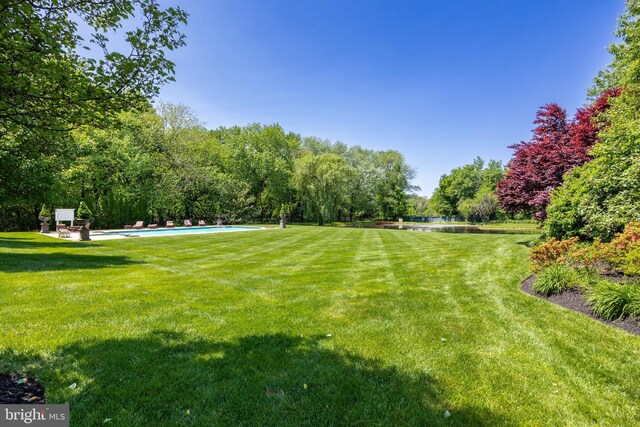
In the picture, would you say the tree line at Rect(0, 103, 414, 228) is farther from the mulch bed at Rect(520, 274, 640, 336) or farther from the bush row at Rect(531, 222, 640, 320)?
the bush row at Rect(531, 222, 640, 320)

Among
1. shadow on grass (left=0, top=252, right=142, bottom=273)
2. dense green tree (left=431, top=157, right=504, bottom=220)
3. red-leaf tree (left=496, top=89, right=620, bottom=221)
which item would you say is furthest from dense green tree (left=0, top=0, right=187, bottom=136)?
dense green tree (left=431, top=157, right=504, bottom=220)

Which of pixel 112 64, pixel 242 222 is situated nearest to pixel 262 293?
pixel 112 64

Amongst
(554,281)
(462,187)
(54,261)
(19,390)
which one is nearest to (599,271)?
(554,281)

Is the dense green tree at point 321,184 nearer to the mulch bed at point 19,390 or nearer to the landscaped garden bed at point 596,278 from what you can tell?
the landscaped garden bed at point 596,278

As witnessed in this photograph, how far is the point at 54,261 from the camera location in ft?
27.9

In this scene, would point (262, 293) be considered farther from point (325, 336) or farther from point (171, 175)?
point (171, 175)

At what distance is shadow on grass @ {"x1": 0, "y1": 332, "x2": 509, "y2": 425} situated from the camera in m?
2.48

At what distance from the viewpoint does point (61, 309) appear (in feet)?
15.4

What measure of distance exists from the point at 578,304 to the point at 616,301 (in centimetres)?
65

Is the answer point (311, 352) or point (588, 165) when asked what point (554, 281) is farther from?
point (588, 165)

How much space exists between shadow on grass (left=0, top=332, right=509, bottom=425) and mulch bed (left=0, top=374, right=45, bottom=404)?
0.07 meters
